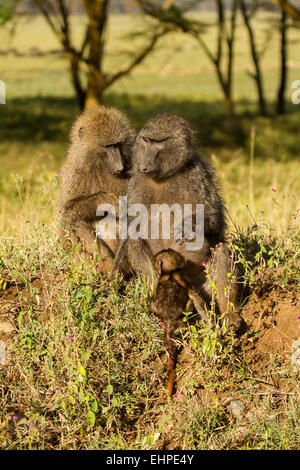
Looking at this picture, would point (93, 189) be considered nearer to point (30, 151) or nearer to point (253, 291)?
point (253, 291)

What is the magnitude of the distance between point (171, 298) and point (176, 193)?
0.73m

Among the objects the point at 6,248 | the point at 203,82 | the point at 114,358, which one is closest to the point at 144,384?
the point at 114,358

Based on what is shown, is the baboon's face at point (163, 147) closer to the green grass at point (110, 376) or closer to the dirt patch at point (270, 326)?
the green grass at point (110, 376)

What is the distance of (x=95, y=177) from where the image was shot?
3885 millimetres

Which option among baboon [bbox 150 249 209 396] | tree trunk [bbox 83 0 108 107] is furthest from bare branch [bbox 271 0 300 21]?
baboon [bbox 150 249 209 396]

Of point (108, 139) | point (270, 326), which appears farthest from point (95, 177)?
point (270, 326)

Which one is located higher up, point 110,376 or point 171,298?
point 171,298

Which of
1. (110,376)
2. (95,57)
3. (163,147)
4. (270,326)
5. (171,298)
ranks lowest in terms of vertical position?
(110,376)

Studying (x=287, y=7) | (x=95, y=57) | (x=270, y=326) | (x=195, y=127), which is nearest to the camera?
(x=270, y=326)

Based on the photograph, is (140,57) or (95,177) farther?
(140,57)

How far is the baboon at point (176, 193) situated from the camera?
3.29m

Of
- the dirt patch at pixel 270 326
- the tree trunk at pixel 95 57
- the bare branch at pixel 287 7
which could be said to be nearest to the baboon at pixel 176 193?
the dirt patch at pixel 270 326

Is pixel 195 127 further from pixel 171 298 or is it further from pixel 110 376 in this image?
pixel 110 376

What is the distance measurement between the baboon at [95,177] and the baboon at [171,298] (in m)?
0.78
